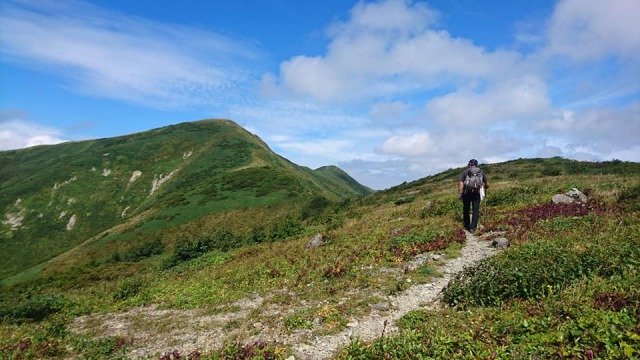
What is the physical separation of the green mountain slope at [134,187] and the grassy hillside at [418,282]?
107ft

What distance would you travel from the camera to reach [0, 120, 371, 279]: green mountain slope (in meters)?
58.1

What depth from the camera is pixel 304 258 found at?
18.1 meters

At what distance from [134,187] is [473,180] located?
91896mm

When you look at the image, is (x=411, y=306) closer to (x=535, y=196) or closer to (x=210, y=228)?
(x=535, y=196)

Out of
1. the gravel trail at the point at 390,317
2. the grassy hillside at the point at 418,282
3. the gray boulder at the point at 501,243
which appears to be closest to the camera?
the grassy hillside at the point at 418,282

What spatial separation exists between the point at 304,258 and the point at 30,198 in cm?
9579

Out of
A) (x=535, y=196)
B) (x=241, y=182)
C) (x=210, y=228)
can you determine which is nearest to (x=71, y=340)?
(x=535, y=196)

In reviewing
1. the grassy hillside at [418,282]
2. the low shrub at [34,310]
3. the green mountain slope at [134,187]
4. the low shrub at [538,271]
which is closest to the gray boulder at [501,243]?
the grassy hillside at [418,282]

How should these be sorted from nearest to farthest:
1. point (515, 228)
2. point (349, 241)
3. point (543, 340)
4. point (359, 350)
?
point (543, 340)
point (359, 350)
point (515, 228)
point (349, 241)

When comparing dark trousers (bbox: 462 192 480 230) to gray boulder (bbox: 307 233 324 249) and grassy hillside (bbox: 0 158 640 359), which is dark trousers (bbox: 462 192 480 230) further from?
gray boulder (bbox: 307 233 324 249)

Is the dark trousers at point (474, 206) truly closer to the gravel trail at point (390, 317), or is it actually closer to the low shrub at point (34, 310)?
the gravel trail at point (390, 317)

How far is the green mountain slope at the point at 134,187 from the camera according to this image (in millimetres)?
58062

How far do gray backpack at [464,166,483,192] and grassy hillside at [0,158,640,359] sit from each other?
2302 millimetres

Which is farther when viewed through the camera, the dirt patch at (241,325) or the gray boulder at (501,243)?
the gray boulder at (501,243)
